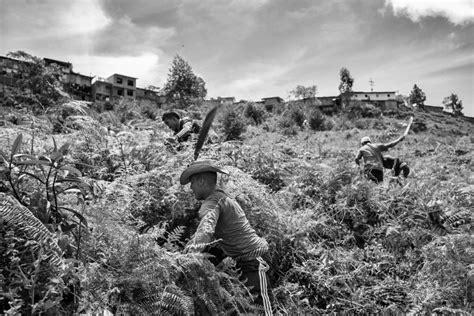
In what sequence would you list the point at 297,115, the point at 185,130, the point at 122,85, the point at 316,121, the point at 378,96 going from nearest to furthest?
the point at 185,130 < the point at 316,121 < the point at 297,115 < the point at 122,85 < the point at 378,96

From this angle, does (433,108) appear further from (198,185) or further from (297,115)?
(198,185)

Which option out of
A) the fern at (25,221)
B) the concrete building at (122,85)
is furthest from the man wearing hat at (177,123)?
the concrete building at (122,85)

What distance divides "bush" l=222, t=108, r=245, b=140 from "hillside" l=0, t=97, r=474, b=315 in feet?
32.9

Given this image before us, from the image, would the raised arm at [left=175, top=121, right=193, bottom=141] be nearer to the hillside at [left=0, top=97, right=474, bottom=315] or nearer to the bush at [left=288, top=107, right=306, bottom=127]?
the hillside at [left=0, top=97, right=474, bottom=315]

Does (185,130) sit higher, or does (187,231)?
(185,130)

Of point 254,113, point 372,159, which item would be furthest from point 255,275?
point 254,113

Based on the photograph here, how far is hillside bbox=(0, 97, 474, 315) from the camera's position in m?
2.20

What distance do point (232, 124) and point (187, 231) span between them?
14.2 m

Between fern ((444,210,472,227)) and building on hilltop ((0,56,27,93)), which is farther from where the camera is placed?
building on hilltop ((0,56,27,93))

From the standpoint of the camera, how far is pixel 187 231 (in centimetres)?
414

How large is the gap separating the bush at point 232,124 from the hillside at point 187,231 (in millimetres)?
10013

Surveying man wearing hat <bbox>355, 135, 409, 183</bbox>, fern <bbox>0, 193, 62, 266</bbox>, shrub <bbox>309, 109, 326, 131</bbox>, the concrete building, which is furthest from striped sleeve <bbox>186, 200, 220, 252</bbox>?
the concrete building

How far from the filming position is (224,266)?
305 centimetres

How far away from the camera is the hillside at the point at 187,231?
2.20 meters
